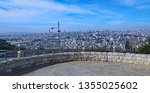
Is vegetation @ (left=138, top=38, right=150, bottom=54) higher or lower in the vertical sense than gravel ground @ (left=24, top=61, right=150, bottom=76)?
higher

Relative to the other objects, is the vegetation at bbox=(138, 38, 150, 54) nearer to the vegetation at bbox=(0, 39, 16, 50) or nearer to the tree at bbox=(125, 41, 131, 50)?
the tree at bbox=(125, 41, 131, 50)

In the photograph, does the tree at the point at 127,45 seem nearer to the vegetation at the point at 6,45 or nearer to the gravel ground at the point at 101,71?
the gravel ground at the point at 101,71

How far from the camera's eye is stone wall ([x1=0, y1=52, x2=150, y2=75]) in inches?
552

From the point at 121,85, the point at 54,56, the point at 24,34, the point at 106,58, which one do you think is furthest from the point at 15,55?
the point at 24,34

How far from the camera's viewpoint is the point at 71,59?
1888 centimetres

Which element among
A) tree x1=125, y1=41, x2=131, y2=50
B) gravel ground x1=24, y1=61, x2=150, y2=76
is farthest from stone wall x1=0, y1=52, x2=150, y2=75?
tree x1=125, y1=41, x2=131, y2=50

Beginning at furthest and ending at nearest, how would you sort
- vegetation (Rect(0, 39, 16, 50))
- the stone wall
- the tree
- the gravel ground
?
vegetation (Rect(0, 39, 16, 50)), the tree, the stone wall, the gravel ground

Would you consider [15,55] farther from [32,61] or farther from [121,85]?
[121,85]

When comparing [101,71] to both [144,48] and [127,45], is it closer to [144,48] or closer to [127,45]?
[144,48]

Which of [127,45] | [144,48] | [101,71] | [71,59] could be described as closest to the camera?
[101,71]

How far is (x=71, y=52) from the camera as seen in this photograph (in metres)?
19.2

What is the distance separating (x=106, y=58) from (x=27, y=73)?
634cm

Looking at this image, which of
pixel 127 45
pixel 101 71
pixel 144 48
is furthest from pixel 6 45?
pixel 101 71

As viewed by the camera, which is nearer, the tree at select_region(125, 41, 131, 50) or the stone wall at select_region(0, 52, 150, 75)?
the stone wall at select_region(0, 52, 150, 75)
